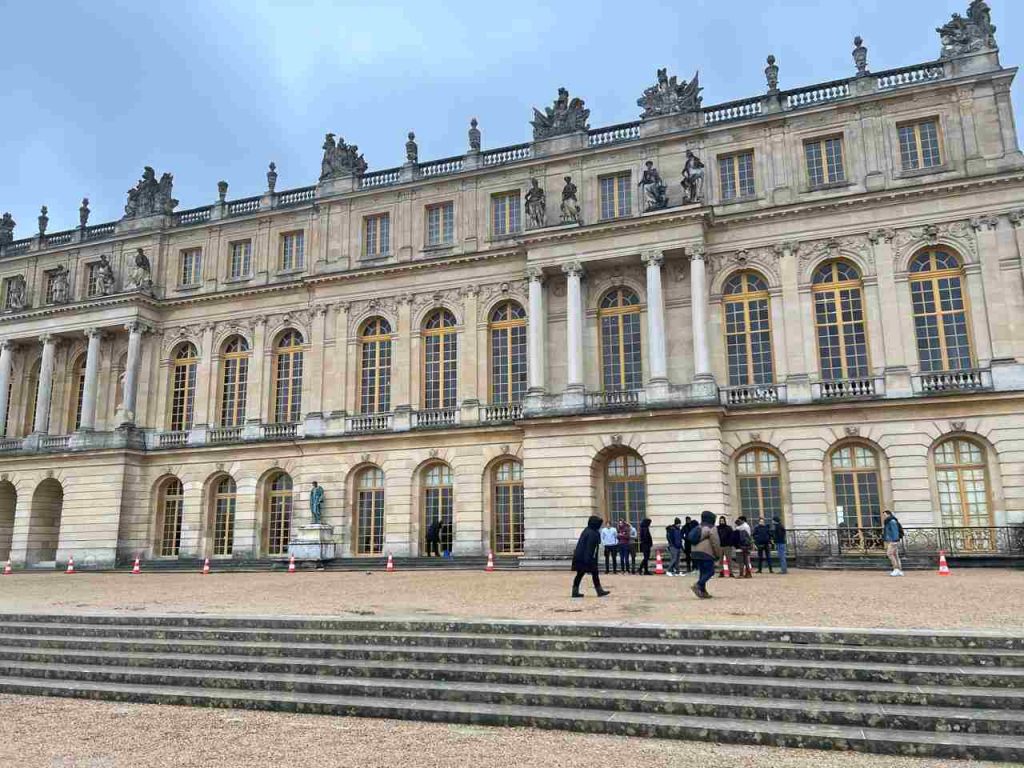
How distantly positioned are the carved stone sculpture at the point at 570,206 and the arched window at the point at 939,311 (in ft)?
38.1

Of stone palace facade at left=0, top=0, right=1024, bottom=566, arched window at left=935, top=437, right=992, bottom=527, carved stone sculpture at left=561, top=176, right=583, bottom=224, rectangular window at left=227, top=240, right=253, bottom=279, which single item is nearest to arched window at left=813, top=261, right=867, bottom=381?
stone palace facade at left=0, top=0, right=1024, bottom=566

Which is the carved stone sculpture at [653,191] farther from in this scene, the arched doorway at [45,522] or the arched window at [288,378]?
the arched doorway at [45,522]

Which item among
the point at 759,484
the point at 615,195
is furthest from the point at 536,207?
the point at 759,484

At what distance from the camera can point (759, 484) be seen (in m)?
26.8

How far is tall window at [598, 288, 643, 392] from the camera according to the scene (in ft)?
96.4

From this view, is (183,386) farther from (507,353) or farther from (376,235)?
(507,353)

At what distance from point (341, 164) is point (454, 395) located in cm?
1215

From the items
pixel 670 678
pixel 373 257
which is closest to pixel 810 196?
pixel 373 257

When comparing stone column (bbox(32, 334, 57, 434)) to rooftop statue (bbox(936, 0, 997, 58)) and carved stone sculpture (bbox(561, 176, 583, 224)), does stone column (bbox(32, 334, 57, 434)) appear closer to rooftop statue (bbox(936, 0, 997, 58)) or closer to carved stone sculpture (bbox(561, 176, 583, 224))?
carved stone sculpture (bbox(561, 176, 583, 224))

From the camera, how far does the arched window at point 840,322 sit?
2670cm

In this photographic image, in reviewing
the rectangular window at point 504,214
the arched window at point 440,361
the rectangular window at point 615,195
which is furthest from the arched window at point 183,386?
the rectangular window at point 615,195

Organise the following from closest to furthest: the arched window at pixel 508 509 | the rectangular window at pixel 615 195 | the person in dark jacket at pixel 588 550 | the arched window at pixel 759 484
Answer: the person in dark jacket at pixel 588 550
the arched window at pixel 759 484
the arched window at pixel 508 509
the rectangular window at pixel 615 195

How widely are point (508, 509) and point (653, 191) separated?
1282 cm

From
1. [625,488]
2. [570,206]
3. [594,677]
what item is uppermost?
[570,206]
